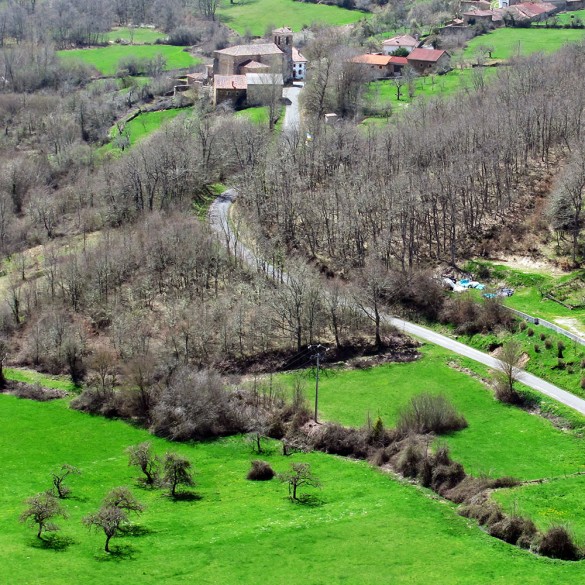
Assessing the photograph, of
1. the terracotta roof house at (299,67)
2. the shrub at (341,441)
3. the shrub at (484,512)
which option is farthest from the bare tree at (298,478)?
the terracotta roof house at (299,67)

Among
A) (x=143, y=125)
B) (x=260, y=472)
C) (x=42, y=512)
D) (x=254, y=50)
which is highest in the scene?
(x=254, y=50)

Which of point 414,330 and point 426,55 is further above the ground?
point 426,55

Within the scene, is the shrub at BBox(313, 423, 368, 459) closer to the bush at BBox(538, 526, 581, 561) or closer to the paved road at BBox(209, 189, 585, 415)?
the paved road at BBox(209, 189, 585, 415)

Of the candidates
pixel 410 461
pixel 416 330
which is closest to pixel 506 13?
pixel 416 330

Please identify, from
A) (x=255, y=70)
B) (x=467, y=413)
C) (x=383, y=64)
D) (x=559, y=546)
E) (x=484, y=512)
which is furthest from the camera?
(x=255, y=70)

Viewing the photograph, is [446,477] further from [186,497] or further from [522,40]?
[522,40]

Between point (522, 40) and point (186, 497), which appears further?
point (522, 40)

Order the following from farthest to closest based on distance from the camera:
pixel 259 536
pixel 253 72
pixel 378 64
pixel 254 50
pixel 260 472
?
pixel 254 50
pixel 253 72
pixel 378 64
pixel 260 472
pixel 259 536
